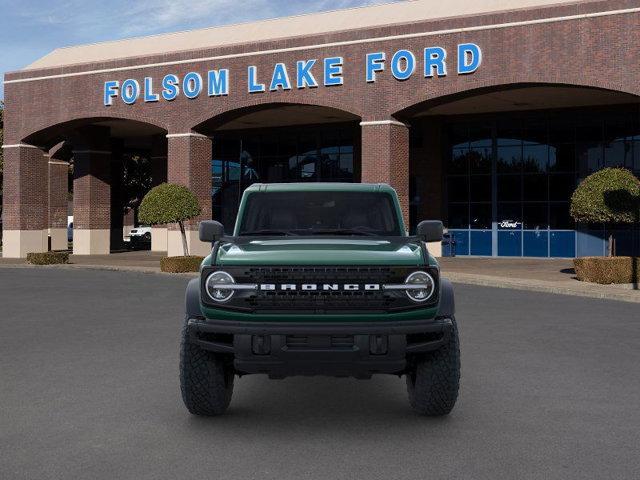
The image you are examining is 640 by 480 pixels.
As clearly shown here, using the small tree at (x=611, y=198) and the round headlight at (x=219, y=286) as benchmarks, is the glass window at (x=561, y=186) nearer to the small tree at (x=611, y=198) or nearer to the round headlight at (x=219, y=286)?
the small tree at (x=611, y=198)

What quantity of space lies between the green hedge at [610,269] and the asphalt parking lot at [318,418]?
34.4ft

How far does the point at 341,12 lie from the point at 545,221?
1302 cm

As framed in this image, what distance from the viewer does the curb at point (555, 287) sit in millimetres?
19766

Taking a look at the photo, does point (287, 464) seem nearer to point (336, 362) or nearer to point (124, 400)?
point (336, 362)

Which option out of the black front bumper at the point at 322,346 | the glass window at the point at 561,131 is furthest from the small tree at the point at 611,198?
the black front bumper at the point at 322,346

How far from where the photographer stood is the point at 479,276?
25109 mm

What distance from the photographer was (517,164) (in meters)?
38.7

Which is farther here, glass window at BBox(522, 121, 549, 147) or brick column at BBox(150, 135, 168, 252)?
brick column at BBox(150, 135, 168, 252)

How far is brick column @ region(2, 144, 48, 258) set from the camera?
135 feet

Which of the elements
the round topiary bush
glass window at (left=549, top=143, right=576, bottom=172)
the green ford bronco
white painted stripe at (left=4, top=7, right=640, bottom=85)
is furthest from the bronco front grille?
glass window at (left=549, top=143, right=576, bottom=172)

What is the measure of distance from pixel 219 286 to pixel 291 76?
28041 mm

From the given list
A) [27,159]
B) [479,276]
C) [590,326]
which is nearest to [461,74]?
[479,276]

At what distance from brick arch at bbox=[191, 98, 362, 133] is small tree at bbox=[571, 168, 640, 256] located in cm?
1091

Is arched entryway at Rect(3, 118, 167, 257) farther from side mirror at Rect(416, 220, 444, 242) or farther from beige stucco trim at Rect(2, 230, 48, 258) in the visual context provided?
side mirror at Rect(416, 220, 444, 242)
